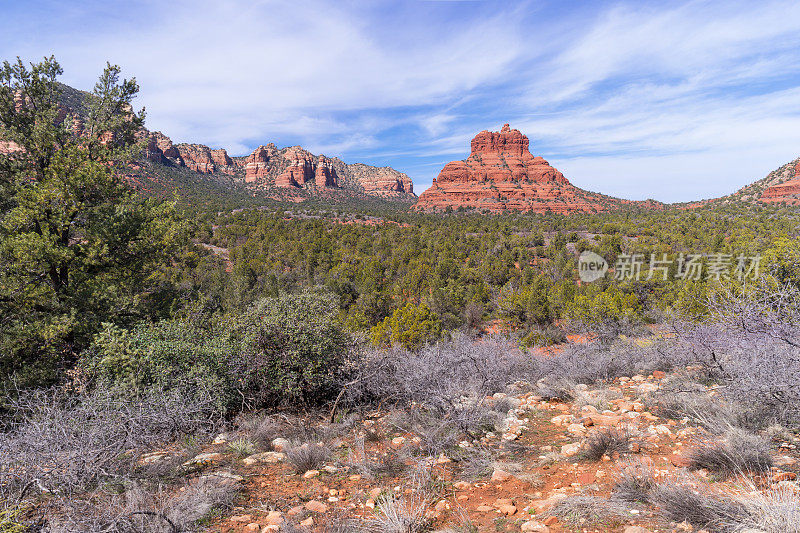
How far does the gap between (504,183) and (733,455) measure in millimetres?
111937

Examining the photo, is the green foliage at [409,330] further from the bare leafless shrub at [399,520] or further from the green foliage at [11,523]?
the green foliage at [11,523]

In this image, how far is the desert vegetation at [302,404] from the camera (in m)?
3.08

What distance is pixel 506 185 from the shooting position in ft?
348

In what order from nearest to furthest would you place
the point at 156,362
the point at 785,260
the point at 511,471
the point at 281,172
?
1. the point at 511,471
2. the point at 156,362
3. the point at 785,260
4. the point at 281,172

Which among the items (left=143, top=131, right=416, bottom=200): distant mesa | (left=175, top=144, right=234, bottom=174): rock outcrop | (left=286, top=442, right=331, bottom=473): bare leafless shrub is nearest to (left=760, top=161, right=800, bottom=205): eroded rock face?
(left=286, top=442, right=331, bottom=473): bare leafless shrub

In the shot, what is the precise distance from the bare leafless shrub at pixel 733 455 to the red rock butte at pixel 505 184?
86.5m

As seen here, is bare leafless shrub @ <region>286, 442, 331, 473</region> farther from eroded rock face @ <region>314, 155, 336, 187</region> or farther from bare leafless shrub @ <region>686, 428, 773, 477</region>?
eroded rock face @ <region>314, 155, 336, 187</region>

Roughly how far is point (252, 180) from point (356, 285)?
111748 millimetres

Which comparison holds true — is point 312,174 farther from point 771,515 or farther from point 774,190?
point 771,515

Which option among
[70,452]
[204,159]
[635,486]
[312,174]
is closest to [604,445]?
[635,486]

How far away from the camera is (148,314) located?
834cm

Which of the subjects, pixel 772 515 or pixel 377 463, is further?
pixel 377 463

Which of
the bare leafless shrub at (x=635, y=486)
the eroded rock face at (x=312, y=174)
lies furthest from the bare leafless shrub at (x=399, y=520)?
the eroded rock face at (x=312, y=174)

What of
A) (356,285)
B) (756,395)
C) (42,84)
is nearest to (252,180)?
(356,285)
